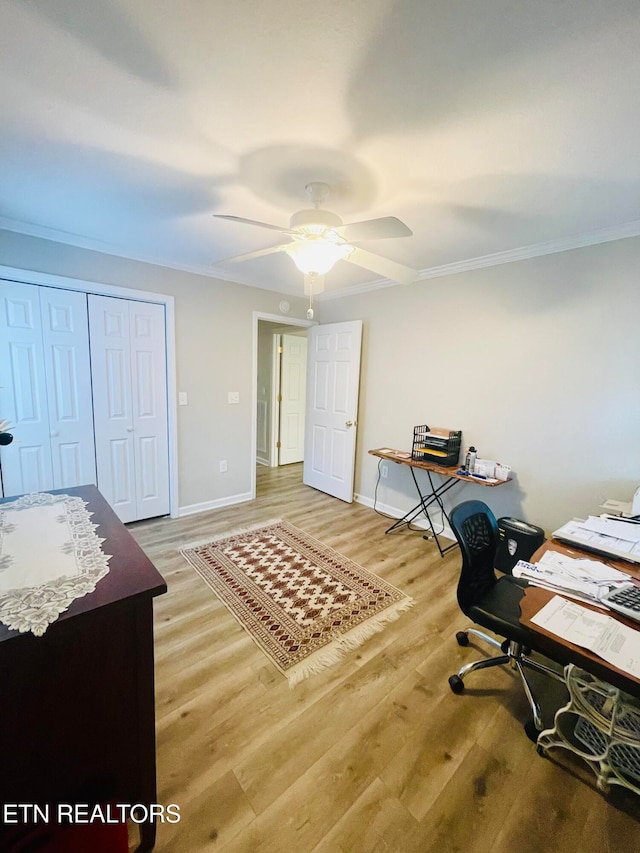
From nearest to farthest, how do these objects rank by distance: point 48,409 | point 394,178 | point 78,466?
point 394,178 → point 48,409 → point 78,466

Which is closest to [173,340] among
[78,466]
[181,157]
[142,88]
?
[78,466]

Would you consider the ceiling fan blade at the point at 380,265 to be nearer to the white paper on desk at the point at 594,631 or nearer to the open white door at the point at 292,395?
the white paper on desk at the point at 594,631

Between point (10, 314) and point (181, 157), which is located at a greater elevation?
point (181, 157)

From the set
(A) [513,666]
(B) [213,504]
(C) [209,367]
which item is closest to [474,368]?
(A) [513,666]

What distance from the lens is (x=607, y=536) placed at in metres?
1.61

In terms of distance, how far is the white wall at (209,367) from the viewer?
3.05 metres

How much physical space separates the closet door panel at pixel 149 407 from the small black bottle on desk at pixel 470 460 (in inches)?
110

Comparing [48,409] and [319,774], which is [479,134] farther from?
[48,409]

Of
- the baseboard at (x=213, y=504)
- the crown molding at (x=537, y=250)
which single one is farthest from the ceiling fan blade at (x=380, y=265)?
the baseboard at (x=213, y=504)

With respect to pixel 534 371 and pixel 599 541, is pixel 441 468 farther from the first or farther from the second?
pixel 599 541

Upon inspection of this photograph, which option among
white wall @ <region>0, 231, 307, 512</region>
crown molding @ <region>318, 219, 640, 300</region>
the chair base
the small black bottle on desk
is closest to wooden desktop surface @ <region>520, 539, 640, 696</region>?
the chair base

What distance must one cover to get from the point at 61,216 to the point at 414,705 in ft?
11.7

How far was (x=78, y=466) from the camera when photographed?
2.85 metres

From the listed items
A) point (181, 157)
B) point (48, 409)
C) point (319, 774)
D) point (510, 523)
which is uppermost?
point (181, 157)
